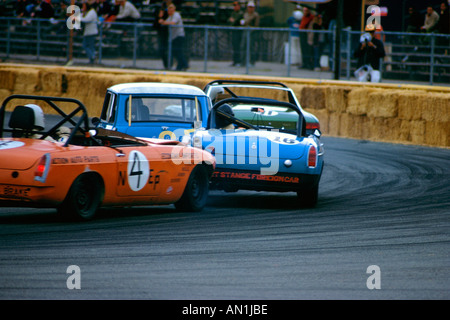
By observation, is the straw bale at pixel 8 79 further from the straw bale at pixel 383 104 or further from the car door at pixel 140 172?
the car door at pixel 140 172

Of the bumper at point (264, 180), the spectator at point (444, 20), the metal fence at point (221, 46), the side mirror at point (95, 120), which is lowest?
the bumper at point (264, 180)

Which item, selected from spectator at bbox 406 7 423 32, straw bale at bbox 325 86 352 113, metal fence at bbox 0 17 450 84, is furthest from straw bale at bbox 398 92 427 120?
spectator at bbox 406 7 423 32

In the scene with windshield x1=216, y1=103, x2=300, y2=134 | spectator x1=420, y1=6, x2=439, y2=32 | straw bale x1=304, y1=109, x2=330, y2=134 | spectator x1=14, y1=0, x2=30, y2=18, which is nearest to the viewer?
windshield x1=216, y1=103, x2=300, y2=134

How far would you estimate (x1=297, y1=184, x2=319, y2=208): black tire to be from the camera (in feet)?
33.5

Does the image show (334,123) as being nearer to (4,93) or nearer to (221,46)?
(221,46)

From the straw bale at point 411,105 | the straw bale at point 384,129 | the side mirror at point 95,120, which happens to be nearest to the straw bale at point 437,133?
the straw bale at point 411,105

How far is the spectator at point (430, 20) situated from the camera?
20.2m

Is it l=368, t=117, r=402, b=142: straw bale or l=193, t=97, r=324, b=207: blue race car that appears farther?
l=368, t=117, r=402, b=142: straw bale

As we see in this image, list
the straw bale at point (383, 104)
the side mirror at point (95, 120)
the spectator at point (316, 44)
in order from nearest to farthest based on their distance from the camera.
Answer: the side mirror at point (95, 120), the straw bale at point (383, 104), the spectator at point (316, 44)

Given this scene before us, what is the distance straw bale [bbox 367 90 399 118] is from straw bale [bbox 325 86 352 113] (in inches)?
24.5

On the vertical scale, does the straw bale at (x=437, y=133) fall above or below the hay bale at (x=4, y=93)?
below

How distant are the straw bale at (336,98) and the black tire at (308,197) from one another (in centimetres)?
813

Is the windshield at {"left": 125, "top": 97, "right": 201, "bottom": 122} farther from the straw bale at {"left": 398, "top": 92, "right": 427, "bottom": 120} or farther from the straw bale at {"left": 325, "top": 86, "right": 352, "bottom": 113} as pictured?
the straw bale at {"left": 325, "top": 86, "right": 352, "bottom": 113}

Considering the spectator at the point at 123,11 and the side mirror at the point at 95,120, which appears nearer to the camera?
the side mirror at the point at 95,120
